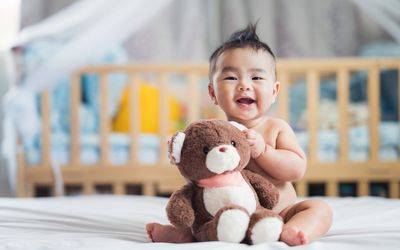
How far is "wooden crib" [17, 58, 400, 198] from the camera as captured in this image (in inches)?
108

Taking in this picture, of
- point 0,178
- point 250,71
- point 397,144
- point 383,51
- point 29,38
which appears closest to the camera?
point 250,71

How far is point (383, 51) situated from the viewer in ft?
11.2

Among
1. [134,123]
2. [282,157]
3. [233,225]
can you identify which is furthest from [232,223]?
[134,123]

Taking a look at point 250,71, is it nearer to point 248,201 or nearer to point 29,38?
point 248,201

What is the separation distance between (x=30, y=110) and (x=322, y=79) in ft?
5.79

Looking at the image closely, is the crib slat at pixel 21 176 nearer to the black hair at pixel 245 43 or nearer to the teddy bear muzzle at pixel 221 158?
the black hair at pixel 245 43

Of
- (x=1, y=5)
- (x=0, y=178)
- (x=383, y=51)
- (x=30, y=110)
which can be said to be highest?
(x=1, y=5)

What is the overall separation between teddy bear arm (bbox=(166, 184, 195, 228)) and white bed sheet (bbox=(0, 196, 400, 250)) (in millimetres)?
41

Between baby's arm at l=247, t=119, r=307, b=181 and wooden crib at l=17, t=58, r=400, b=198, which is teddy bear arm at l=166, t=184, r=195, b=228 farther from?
wooden crib at l=17, t=58, r=400, b=198

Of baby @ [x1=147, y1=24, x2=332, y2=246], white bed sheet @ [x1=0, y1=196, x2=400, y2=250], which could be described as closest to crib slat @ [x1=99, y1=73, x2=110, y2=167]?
white bed sheet @ [x1=0, y1=196, x2=400, y2=250]

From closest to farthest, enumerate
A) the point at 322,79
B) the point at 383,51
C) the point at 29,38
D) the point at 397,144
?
the point at 29,38 → the point at 397,144 → the point at 383,51 → the point at 322,79

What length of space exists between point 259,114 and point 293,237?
0.94 feet

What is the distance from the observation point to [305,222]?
3.72ft

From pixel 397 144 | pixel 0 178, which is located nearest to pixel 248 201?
pixel 397 144
